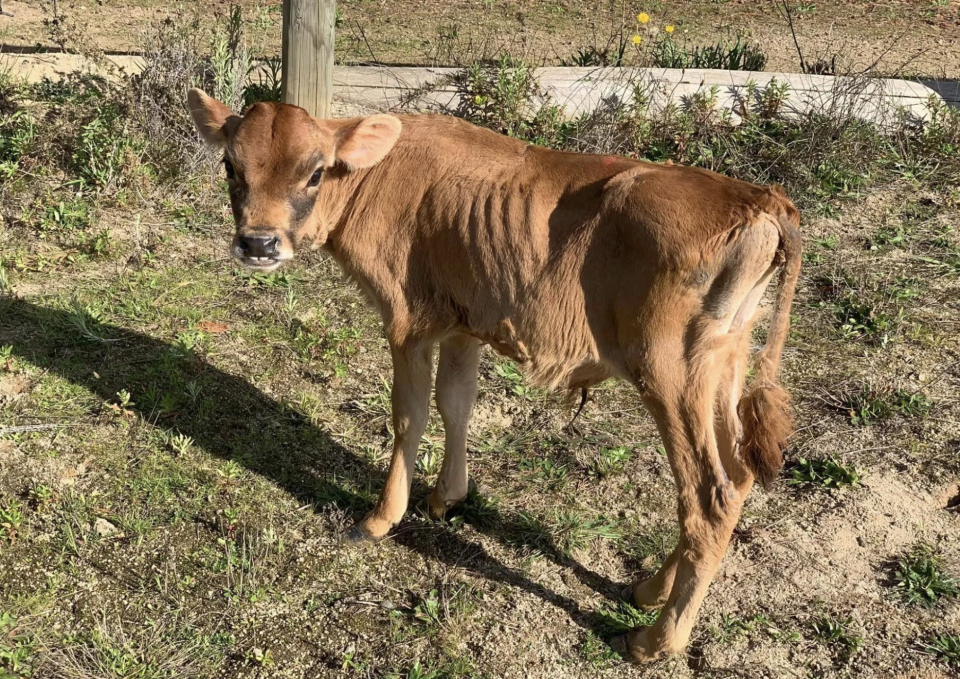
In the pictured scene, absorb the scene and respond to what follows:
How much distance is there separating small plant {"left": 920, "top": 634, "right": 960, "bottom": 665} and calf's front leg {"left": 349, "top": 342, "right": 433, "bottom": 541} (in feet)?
8.50

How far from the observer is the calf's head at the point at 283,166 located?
175 inches

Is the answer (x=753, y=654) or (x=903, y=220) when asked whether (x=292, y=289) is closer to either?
(x=753, y=654)

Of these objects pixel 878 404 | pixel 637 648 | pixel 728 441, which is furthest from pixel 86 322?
pixel 878 404

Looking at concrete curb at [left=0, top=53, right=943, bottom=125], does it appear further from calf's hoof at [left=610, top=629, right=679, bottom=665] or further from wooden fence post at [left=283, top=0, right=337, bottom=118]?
calf's hoof at [left=610, top=629, right=679, bottom=665]

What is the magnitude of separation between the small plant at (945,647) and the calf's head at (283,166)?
11.4 ft

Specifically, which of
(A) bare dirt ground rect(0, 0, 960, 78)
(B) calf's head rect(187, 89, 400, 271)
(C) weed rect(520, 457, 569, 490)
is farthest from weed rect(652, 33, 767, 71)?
(B) calf's head rect(187, 89, 400, 271)

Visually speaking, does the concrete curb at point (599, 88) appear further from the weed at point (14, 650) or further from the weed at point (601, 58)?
the weed at point (14, 650)

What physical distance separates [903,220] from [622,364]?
4.58 m

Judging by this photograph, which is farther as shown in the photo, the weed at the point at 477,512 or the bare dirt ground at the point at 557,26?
the bare dirt ground at the point at 557,26

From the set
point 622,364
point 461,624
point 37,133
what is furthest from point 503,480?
point 37,133

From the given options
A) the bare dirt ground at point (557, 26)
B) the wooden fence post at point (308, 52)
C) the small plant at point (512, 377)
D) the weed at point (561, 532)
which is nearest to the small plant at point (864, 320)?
the small plant at point (512, 377)

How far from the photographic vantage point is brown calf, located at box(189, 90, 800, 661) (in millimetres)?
4039

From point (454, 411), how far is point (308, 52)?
11.8ft

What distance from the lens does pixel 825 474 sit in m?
5.38
